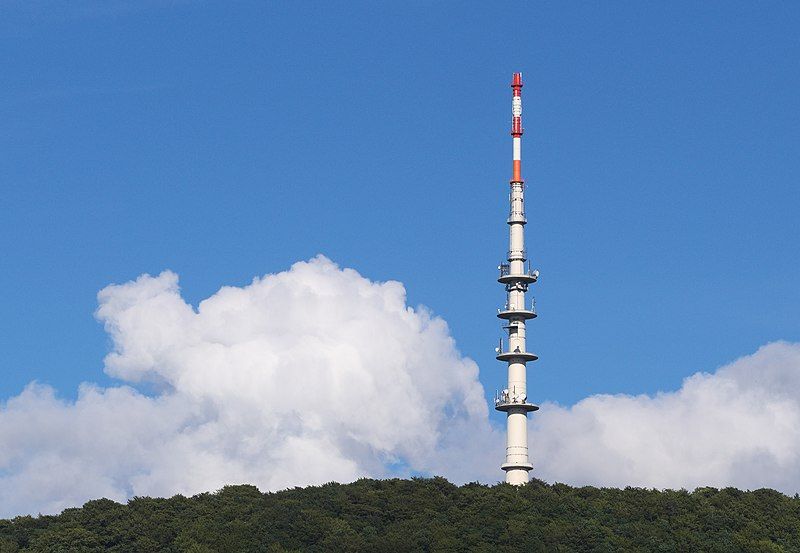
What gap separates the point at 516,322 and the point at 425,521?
3808 cm

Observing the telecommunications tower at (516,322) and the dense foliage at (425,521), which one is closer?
the dense foliage at (425,521)

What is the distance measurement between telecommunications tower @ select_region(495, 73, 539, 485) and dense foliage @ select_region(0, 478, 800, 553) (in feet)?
67.9

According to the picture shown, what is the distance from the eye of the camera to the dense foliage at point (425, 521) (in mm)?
104375

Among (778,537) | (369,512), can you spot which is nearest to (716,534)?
(778,537)

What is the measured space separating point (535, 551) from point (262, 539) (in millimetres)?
20297

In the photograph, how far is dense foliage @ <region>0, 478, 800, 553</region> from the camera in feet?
342

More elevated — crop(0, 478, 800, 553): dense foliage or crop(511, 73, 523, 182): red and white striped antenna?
crop(511, 73, 523, 182): red and white striped antenna

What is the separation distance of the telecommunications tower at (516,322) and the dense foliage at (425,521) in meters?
20.7

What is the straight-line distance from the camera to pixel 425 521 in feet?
357

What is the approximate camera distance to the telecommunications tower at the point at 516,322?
140 meters

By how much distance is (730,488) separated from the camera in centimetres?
11775

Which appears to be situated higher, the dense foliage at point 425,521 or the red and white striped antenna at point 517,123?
the red and white striped antenna at point 517,123

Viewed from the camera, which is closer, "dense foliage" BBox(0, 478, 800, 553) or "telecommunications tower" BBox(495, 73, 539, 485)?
"dense foliage" BBox(0, 478, 800, 553)

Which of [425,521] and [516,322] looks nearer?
[425,521]
